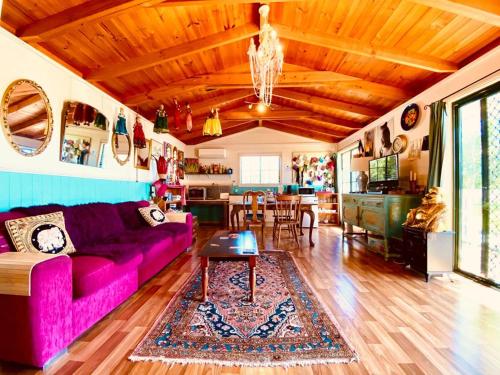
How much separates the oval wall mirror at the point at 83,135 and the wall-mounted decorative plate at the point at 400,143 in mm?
4656

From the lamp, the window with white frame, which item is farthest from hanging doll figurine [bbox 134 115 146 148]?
the lamp

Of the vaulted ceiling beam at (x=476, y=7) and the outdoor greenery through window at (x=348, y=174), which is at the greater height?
the vaulted ceiling beam at (x=476, y=7)

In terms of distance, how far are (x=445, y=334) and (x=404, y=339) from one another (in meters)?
0.34

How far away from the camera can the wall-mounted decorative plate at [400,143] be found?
4.11 meters

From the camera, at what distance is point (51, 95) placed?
2717mm

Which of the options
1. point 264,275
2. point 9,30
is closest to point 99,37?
point 9,30

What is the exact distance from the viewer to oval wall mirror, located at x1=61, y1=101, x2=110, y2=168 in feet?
9.55

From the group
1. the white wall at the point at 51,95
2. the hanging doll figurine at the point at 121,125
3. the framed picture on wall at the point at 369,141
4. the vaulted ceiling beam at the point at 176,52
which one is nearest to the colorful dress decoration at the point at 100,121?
the white wall at the point at 51,95

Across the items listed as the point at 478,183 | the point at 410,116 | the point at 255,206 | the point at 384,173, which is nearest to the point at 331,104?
the point at 410,116

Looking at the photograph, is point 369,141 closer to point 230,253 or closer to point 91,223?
point 230,253

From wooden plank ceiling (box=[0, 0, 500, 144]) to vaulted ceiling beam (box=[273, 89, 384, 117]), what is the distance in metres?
0.25

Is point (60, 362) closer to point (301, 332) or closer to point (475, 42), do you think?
point (301, 332)

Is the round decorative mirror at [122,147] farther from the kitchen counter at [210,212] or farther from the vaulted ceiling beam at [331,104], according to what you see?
the kitchen counter at [210,212]

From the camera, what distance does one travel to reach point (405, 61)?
3059 millimetres
